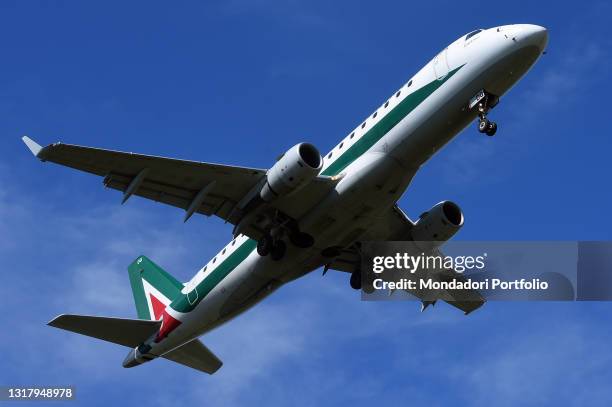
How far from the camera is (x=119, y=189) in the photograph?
36.0 metres

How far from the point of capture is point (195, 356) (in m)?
45.1

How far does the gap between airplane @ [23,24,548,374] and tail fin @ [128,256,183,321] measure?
5705mm

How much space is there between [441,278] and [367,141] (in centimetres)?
1012

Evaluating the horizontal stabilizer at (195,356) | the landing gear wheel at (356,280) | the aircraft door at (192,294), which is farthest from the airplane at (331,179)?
the horizontal stabilizer at (195,356)

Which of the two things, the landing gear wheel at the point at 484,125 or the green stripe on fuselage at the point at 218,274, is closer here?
the landing gear wheel at the point at 484,125

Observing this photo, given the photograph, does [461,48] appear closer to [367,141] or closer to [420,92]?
[420,92]

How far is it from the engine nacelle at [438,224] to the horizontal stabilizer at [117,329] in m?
11.4

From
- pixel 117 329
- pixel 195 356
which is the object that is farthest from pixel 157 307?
pixel 117 329

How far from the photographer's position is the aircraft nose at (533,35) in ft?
112

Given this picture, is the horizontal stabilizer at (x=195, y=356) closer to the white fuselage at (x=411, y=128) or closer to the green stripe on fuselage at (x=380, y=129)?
the green stripe on fuselage at (x=380, y=129)

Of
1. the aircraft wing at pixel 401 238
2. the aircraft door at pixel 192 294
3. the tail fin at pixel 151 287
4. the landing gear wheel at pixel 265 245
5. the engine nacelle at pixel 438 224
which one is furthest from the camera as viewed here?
the tail fin at pixel 151 287

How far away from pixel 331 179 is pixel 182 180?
512 cm

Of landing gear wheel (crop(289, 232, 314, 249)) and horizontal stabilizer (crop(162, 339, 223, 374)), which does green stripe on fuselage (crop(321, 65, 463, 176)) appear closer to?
landing gear wheel (crop(289, 232, 314, 249))

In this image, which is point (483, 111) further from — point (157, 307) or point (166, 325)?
point (157, 307)
